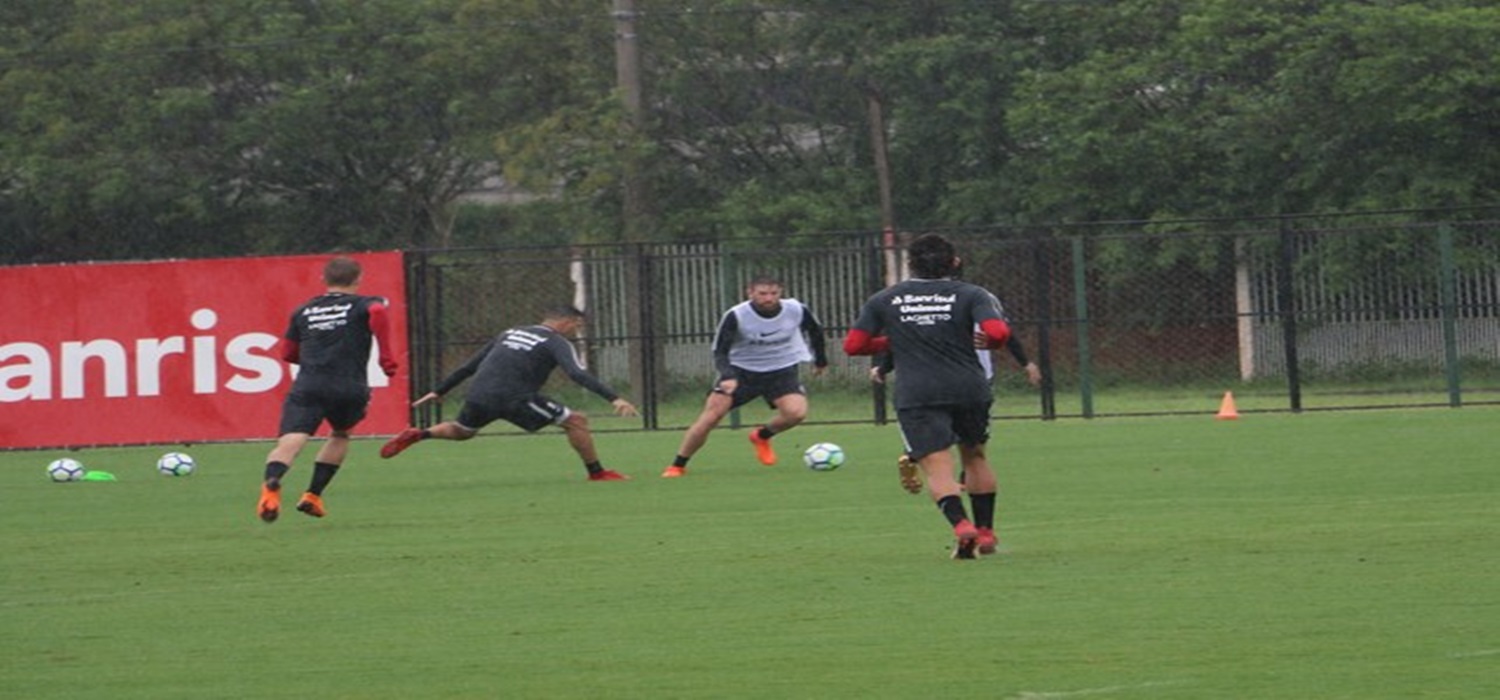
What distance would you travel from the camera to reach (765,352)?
2116 centimetres

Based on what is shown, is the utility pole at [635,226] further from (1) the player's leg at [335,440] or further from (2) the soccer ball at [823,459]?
(1) the player's leg at [335,440]

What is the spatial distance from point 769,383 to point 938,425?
8900 millimetres

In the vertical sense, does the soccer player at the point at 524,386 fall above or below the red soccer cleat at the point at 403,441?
above

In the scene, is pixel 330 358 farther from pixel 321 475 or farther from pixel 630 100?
pixel 630 100

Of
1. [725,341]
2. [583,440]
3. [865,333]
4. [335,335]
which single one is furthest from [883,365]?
[725,341]

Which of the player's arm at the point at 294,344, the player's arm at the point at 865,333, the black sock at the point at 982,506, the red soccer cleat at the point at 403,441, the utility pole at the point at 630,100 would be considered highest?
the utility pole at the point at 630,100

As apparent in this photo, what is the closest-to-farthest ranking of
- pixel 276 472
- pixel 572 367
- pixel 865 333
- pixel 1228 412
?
pixel 865 333 < pixel 276 472 < pixel 572 367 < pixel 1228 412

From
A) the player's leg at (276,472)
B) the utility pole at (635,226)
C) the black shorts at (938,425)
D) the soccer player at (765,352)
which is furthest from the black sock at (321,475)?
the utility pole at (635,226)

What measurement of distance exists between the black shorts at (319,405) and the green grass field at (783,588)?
700 millimetres

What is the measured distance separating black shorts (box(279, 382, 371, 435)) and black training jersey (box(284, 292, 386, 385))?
0.08 meters

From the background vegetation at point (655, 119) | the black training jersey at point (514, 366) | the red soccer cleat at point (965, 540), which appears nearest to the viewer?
the red soccer cleat at point (965, 540)

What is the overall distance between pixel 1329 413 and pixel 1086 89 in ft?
44.5

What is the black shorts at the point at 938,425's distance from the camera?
12.4 meters

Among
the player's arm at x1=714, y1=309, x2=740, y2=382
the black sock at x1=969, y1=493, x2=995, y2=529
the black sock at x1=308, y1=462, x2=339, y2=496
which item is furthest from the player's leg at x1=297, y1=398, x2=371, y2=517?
the black sock at x1=969, y1=493, x2=995, y2=529
